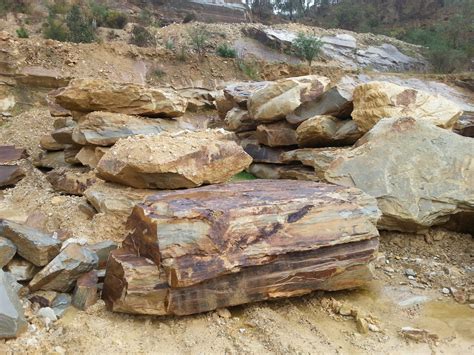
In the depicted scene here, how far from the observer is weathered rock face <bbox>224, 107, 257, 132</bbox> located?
872 cm

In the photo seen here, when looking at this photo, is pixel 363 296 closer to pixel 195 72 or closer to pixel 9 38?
pixel 9 38

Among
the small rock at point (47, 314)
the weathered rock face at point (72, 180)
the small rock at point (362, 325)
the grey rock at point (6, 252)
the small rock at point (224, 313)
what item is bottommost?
the weathered rock face at point (72, 180)

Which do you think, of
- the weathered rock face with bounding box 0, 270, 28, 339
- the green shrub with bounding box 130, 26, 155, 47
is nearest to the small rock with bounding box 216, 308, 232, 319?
the weathered rock face with bounding box 0, 270, 28, 339

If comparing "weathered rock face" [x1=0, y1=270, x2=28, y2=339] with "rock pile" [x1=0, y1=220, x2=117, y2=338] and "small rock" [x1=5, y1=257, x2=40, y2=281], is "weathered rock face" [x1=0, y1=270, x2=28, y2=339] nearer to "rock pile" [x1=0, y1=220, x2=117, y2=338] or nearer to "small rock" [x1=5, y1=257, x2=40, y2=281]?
"rock pile" [x1=0, y1=220, x2=117, y2=338]

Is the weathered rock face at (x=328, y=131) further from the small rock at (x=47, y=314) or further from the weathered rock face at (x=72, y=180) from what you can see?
the small rock at (x=47, y=314)

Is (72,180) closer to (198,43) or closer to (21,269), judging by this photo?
(21,269)

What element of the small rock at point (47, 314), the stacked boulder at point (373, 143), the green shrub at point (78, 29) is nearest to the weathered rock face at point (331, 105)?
the stacked boulder at point (373, 143)

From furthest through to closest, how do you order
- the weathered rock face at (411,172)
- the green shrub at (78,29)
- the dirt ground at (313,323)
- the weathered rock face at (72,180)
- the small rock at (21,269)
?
the green shrub at (78,29) < the weathered rock face at (72,180) < the weathered rock face at (411,172) < the small rock at (21,269) < the dirt ground at (313,323)

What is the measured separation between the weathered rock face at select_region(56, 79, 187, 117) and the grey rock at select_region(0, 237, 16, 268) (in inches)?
143

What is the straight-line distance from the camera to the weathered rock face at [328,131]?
21.5ft

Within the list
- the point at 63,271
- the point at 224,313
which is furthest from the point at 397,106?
the point at 63,271

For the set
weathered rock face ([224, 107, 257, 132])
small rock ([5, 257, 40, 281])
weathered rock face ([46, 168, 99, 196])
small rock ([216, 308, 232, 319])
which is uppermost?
small rock ([5, 257, 40, 281])

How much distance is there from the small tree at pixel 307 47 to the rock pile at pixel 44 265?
57.8 feet

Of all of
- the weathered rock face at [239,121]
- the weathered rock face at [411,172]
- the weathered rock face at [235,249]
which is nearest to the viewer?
the weathered rock face at [235,249]
